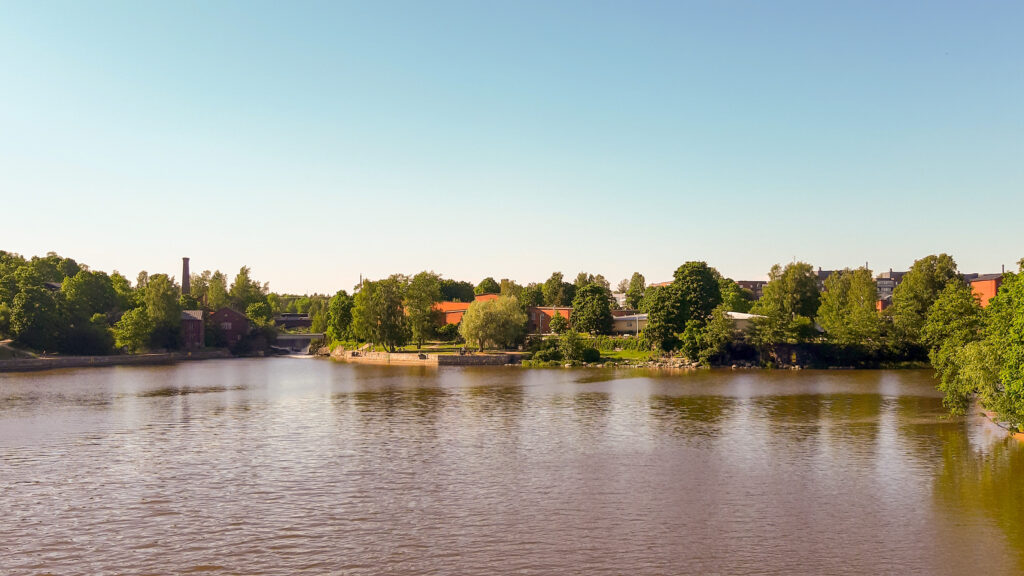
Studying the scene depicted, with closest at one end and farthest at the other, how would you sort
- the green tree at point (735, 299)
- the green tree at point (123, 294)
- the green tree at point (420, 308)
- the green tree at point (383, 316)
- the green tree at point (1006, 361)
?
the green tree at point (1006, 361)
the green tree at point (383, 316)
the green tree at point (420, 308)
the green tree at point (735, 299)
the green tree at point (123, 294)

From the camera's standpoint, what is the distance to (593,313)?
121625 millimetres

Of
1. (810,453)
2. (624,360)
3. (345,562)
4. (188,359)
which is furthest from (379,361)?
(345,562)

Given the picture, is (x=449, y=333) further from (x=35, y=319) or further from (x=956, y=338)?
(x=956, y=338)

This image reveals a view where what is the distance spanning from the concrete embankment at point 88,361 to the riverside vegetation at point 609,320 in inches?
148

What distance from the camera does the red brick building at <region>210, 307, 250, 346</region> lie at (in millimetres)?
144087

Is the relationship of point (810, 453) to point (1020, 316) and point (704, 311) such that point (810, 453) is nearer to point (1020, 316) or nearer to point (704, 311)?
point (1020, 316)

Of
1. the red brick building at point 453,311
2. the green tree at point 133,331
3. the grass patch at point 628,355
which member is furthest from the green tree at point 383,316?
the grass patch at point 628,355

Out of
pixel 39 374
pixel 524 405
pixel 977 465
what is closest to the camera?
pixel 977 465

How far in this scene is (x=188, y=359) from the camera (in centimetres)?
12850

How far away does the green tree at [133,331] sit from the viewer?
119 metres

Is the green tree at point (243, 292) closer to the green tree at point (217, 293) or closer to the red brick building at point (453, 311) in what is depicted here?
the green tree at point (217, 293)

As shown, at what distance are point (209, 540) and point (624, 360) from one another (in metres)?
84.4

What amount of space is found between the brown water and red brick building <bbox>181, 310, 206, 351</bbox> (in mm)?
80605

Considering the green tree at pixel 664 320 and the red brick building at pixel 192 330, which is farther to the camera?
the red brick building at pixel 192 330
